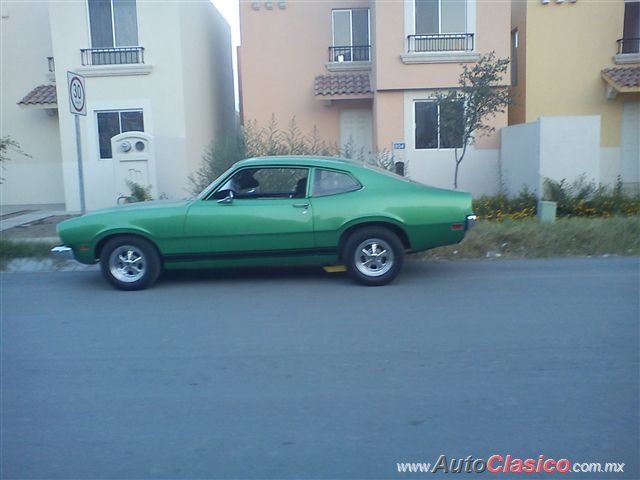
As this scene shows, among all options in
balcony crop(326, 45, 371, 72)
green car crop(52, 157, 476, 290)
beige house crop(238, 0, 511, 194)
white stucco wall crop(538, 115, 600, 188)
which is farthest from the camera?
balcony crop(326, 45, 371, 72)

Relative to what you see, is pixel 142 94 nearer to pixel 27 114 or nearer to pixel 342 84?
pixel 27 114

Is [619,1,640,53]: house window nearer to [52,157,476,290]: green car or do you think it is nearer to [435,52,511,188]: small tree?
[435,52,511,188]: small tree

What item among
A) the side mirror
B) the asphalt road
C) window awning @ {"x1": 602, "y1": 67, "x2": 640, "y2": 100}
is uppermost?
window awning @ {"x1": 602, "y1": 67, "x2": 640, "y2": 100}

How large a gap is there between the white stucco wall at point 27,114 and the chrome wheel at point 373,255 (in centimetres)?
1436

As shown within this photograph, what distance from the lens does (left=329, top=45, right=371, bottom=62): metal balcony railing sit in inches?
765

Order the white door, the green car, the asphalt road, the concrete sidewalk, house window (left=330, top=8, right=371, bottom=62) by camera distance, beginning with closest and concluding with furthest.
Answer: the asphalt road < the green car < the concrete sidewalk < house window (left=330, top=8, right=371, bottom=62) < the white door

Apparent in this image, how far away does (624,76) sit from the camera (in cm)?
1758

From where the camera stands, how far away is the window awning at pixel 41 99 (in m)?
18.3

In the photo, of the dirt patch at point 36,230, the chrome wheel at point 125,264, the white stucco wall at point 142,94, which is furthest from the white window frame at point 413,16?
the chrome wheel at point 125,264

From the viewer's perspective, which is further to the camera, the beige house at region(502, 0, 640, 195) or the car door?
the beige house at region(502, 0, 640, 195)

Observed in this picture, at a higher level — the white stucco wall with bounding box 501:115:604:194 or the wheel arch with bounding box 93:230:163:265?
the white stucco wall with bounding box 501:115:604:194

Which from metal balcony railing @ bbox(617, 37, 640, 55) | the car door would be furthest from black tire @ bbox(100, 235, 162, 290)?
metal balcony railing @ bbox(617, 37, 640, 55)

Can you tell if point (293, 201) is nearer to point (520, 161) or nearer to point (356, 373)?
point (356, 373)

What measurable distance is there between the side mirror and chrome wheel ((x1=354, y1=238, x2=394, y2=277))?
168cm
